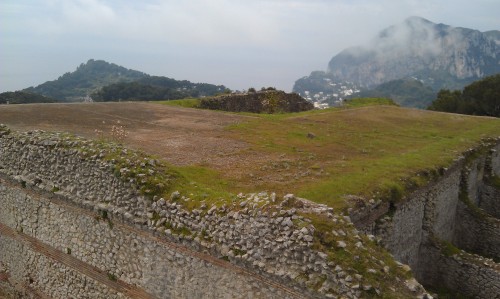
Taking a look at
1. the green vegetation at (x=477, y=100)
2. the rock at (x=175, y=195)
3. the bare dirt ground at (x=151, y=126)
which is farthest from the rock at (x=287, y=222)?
the green vegetation at (x=477, y=100)

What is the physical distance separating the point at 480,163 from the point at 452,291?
8.44 m

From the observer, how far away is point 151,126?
1914 centimetres

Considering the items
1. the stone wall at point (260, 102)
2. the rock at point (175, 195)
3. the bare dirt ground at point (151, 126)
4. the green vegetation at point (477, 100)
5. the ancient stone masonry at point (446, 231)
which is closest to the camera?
the rock at point (175, 195)

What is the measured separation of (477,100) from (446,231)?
3170 centimetres

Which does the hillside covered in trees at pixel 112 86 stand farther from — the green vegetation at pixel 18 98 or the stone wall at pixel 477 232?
the stone wall at pixel 477 232

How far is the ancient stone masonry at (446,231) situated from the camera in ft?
41.5

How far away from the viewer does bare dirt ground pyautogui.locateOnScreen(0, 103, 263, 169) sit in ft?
49.0

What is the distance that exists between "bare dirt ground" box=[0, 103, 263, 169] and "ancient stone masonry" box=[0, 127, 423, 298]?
106 inches

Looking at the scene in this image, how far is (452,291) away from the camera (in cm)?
1385

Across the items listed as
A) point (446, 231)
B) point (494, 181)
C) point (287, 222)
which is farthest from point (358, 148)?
point (287, 222)

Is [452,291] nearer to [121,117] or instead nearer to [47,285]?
[47,285]

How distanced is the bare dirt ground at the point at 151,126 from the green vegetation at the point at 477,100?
29169 millimetres

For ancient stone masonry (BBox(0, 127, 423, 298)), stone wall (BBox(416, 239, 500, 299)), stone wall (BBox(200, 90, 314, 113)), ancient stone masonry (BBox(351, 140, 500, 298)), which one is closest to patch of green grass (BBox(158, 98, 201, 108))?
stone wall (BBox(200, 90, 314, 113))

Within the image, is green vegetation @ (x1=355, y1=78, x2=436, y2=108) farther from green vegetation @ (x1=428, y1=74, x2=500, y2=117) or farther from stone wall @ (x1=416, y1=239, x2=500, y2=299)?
stone wall @ (x1=416, y1=239, x2=500, y2=299)
